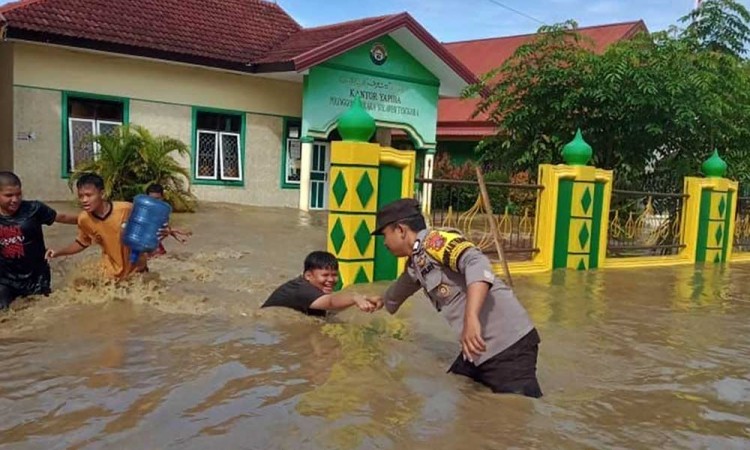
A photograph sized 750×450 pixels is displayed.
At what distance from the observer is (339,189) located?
24.5 ft

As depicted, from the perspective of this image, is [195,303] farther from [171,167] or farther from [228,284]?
[171,167]

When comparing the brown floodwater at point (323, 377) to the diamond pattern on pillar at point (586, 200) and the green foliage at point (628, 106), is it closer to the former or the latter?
the diamond pattern on pillar at point (586, 200)

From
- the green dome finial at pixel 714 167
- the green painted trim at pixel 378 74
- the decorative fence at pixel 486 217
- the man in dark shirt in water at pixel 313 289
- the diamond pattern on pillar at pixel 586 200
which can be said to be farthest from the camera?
the green painted trim at pixel 378 74

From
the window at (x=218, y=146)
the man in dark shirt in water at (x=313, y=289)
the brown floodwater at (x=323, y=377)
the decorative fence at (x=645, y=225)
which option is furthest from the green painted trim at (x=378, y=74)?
the man in dark shirt in water at (x=313, y=289)

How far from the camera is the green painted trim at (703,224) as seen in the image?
12.3m

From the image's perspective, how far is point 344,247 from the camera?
24.6ft

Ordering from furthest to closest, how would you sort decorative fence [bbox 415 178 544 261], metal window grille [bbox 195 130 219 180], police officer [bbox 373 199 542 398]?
metal window grille [bbox 195 130 219 180]
decorative fence [bbox 415 178 544 261]
police officer [bbox 373 199 542 398]

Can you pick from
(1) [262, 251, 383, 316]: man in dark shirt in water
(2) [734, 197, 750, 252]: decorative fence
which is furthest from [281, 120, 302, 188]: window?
(1) [262, 251, 383, 316]: man in dark shirt in water

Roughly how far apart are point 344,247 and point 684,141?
846cm

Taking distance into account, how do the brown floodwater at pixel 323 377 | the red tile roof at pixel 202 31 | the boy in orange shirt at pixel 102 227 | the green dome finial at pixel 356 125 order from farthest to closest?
the red tile roof at pixel 202 31 → the green dome finial at pixel 356 125 → the boy in orange shirt at pixel 102 227 → the brown floodwater at pixel 323 377

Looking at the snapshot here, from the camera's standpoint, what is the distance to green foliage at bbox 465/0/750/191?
473 inches

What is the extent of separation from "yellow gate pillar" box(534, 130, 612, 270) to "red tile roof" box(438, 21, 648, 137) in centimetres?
1069

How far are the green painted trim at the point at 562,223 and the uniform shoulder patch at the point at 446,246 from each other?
652 centimetres

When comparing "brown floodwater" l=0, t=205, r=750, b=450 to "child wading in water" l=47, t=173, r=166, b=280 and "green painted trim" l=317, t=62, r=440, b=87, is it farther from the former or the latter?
"green painted trim" l=317, t=62, r=440, b=87
